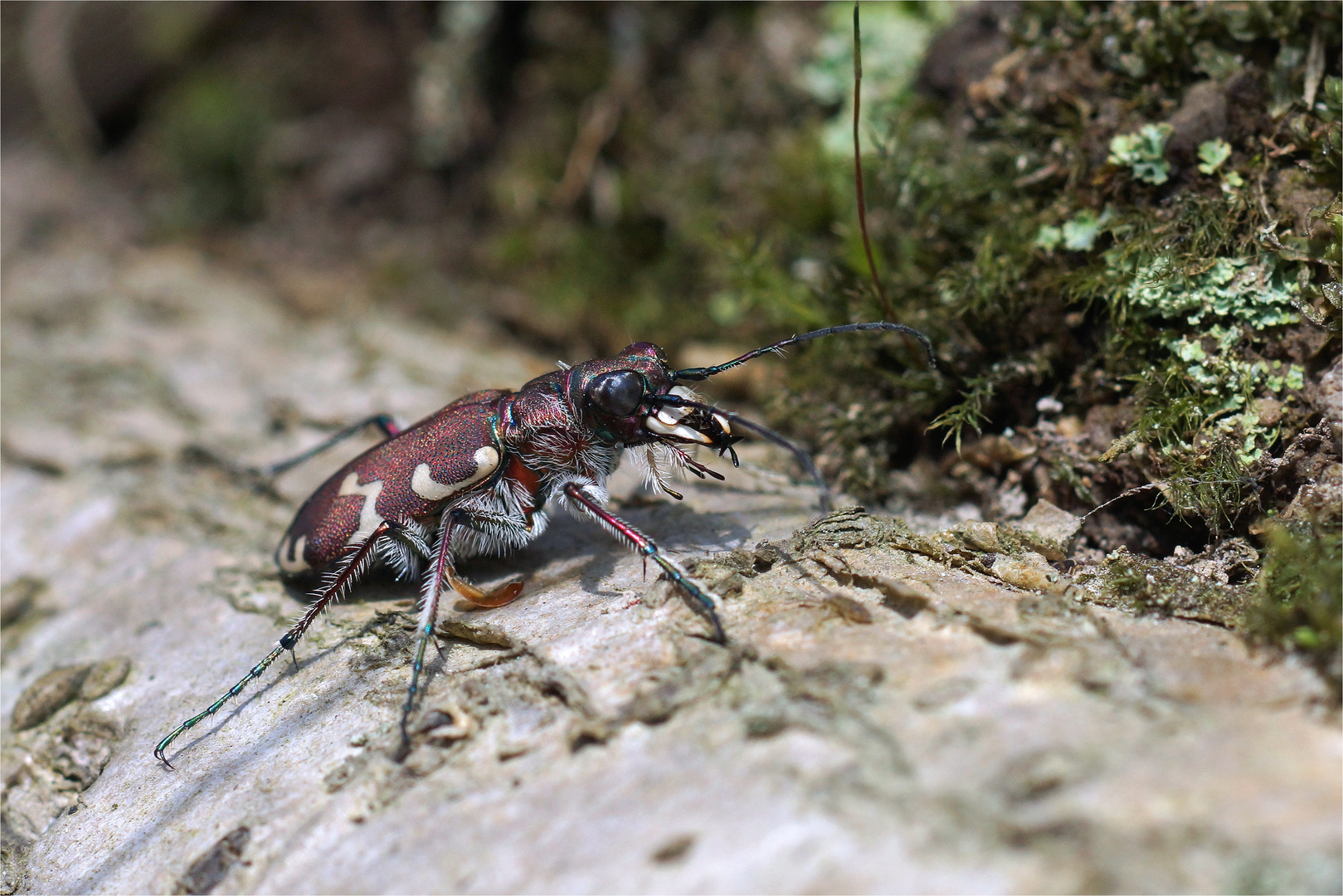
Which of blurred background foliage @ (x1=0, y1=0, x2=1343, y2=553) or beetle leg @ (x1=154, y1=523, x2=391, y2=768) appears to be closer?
beetle leg @ (x1=154, y1=523, x2=391, y2=768)

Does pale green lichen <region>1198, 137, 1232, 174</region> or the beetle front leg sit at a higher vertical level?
pale green lichen <region>1198, 137, 1232, 174</region>

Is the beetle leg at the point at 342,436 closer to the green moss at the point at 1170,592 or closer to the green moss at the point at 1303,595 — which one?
the green moss at the point at 1170,592

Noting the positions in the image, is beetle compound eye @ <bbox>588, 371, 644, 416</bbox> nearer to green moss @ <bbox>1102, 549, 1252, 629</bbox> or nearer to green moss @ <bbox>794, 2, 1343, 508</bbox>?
green moss @ <bbox>794, 2, 1343, 508</bbox>

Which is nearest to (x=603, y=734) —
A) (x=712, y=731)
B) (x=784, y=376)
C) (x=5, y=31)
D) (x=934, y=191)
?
(x=712, y=731)

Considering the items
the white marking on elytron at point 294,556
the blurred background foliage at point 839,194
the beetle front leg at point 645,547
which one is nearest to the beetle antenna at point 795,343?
the beetle front leg at point 645,547

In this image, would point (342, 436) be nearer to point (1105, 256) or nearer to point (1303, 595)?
point (1105, 256)

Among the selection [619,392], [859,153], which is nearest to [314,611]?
[619,392]

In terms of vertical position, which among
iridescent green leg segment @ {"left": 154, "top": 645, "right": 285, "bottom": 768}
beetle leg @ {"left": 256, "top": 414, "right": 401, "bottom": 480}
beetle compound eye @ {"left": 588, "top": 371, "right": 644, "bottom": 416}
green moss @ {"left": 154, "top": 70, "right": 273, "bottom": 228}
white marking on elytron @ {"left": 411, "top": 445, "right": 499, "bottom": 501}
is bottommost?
iridescent green leg segment @ {"left": 154, "top": 645, "right": 285, "bottom": 768}

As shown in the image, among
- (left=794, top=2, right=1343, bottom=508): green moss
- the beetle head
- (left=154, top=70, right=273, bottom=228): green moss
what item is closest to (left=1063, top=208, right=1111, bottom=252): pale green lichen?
(left=794, top=2, right=1343, bottom=508): green moss
